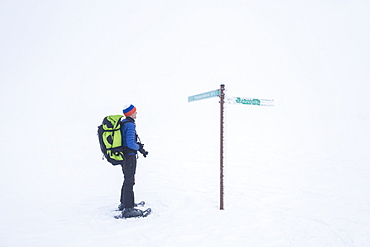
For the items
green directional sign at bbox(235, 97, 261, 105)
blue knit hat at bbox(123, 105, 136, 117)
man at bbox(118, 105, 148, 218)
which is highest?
green directional sign at bbox(235, 97, 261, 105)

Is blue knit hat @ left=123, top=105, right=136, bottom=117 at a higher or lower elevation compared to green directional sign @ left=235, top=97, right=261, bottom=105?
lower

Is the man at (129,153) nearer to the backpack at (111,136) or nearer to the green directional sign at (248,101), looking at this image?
the backpack at (111,136)

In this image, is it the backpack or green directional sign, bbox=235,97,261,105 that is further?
green directional sign, bbox=235,97,261,105

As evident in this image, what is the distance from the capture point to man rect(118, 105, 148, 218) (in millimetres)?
4410

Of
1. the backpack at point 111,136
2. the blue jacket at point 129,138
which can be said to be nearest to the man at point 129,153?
the blue jacket at point 129,138

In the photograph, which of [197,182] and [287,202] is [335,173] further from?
[197,182]

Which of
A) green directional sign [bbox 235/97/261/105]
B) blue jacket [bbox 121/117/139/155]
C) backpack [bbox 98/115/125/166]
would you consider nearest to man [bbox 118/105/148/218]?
blue jacket [bbox 121/117/139/155]

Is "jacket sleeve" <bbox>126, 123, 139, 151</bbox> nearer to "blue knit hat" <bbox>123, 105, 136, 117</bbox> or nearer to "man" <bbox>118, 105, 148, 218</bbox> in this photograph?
"man" <bbox>118, 105, 148, 218</bbox>

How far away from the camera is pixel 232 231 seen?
13.6 feet

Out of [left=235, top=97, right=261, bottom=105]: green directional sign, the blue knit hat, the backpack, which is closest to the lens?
the backpack

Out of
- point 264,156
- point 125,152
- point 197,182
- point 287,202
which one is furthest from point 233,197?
point 264,156

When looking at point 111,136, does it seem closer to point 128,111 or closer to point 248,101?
point 128,111

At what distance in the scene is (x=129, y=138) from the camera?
14.4 ft

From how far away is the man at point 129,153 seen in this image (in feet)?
14.5
